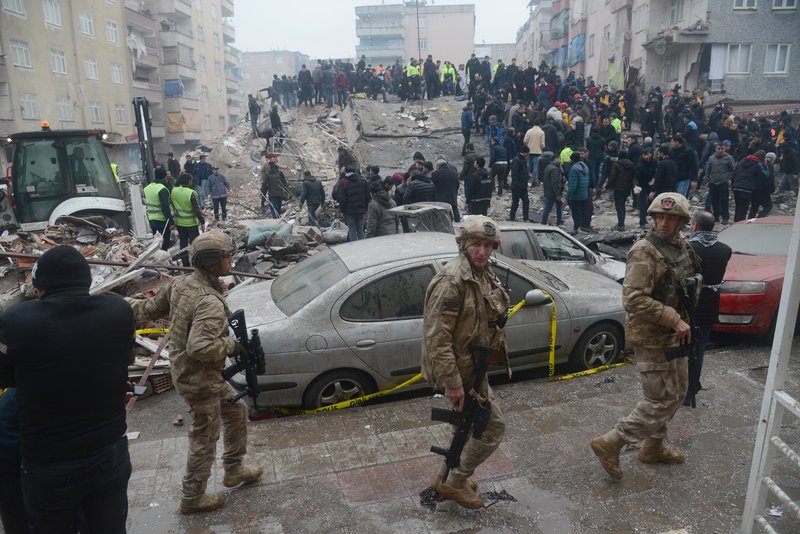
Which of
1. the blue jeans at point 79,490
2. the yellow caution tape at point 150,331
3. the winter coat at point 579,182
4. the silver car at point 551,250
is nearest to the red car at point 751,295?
the silver car at point 551,250

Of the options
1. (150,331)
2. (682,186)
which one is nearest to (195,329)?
(150,331)

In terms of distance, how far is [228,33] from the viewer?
199 feet

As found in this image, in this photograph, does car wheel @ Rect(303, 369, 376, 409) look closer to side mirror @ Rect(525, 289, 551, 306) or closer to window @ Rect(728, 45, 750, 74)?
side mirror @ Rect(525, 289, 551, 306)

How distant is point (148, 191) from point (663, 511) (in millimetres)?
10304

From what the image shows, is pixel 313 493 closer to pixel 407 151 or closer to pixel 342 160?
pixel 342 160

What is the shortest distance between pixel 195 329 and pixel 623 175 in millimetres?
10424

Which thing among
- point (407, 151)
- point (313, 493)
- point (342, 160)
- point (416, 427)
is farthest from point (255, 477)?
point (407, 151)

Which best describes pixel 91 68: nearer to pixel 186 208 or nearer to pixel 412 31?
pixel 186 208

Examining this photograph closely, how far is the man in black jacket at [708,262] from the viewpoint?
469 cm

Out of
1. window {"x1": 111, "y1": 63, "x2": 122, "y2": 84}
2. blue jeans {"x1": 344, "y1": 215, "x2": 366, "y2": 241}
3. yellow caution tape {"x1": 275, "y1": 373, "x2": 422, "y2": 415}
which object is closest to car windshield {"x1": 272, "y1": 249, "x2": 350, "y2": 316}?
yellow caution tape {"x1": 275, "y1": 373, "x2": 422, "y2": 415}

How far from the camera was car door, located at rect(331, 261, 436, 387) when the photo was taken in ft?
16.9

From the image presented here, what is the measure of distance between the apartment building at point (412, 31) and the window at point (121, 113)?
42.3 metres

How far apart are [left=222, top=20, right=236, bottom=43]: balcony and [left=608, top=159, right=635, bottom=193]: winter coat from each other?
56447mm

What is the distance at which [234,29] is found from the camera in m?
61.9
